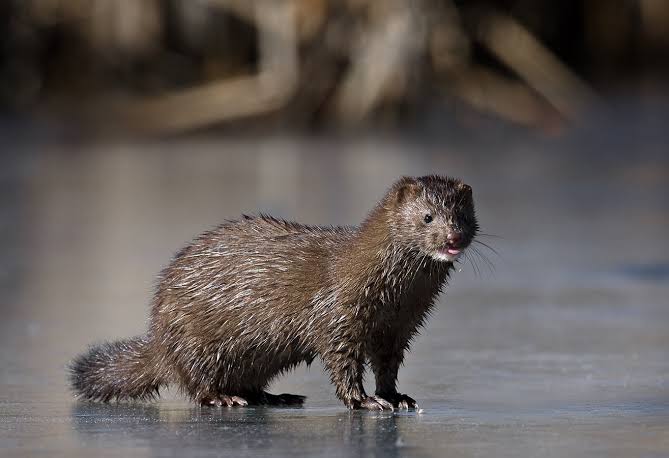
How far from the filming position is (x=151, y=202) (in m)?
12.7

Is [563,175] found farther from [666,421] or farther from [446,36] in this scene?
[666,421]

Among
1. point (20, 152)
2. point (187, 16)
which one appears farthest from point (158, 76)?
point (20, 152)

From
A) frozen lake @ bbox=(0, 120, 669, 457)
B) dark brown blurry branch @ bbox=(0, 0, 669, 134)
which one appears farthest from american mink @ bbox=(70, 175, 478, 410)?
dark brown blurry branch @ bbox=(0, 0, 669, 134)

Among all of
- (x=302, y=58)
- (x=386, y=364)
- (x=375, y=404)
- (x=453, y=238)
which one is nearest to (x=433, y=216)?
(x=453, y=238)

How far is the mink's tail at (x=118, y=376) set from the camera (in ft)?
18.4

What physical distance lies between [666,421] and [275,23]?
14320 millimetres

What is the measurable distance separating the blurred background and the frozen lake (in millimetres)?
23

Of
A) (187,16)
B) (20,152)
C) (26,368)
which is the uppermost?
(187,16)

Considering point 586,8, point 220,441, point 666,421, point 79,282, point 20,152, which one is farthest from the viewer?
point 586,8

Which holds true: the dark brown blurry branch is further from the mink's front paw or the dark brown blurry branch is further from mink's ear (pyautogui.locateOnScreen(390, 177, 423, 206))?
the mink's front paw

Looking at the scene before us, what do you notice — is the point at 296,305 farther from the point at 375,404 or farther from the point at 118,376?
the point at 118,376

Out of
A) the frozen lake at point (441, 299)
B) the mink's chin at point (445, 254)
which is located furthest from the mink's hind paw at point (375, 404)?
the mink's chin at point (445, 254)

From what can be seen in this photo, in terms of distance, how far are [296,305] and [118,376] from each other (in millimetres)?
694

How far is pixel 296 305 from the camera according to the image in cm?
548
